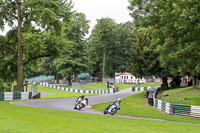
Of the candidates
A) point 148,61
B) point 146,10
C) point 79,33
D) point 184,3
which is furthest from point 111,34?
Answer: point 184,3

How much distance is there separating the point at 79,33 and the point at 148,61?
30.7m

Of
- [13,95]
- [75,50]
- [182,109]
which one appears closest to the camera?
[182,109]

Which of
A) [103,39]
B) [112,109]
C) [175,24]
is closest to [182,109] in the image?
[112,109]

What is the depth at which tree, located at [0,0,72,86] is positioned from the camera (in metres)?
28.1

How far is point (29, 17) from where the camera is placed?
29328mm

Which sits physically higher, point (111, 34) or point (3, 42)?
point (111, 34)

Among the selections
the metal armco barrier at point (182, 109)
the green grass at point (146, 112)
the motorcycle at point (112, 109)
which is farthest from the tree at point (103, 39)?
the motorcycle at point (112, 109)

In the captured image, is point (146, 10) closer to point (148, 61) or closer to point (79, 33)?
point (148, 61)

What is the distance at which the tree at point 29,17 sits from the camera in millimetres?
28109

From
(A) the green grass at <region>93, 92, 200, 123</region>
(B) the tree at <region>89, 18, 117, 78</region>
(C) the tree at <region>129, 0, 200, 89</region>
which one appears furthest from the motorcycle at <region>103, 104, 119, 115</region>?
(B) the tree at <region>89, 18, 117, 78</region>

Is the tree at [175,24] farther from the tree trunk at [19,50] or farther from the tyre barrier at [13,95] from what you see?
the tyre barrier at [13,95]

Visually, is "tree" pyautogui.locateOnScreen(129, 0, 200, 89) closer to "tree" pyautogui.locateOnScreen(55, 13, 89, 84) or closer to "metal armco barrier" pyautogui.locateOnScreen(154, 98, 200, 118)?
"metal armco barrier" pyautogui.locateOnScreen(154, 98, 200, 118)

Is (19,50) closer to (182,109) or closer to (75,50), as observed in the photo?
(182,109)

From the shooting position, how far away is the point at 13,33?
30891 millimetres
